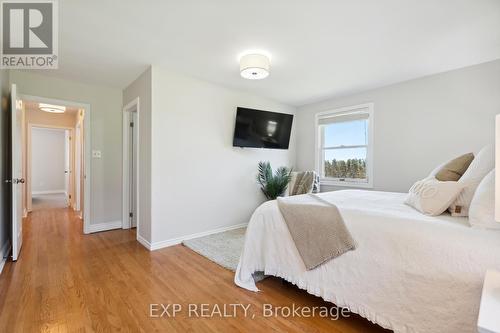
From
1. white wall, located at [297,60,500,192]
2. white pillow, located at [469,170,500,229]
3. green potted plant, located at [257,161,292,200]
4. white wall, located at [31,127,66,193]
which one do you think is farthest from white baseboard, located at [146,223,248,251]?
white wall, located at [31,127,66,193]

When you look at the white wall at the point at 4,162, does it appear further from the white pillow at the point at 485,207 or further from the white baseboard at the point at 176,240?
the white pillow at the point at 485,207

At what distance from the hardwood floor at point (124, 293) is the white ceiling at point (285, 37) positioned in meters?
2.32

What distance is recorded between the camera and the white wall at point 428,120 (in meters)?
2.80

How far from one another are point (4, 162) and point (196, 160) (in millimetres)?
2240

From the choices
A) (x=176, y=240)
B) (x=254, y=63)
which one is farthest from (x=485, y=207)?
(x=176, y=240)

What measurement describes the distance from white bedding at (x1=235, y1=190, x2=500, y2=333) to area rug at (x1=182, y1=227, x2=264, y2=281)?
87 centimetres

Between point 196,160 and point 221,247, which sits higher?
point 196,160

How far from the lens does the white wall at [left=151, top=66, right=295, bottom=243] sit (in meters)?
3.03

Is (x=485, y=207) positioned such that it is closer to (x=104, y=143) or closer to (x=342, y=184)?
(x=342, y=184)

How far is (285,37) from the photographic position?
2.29 m

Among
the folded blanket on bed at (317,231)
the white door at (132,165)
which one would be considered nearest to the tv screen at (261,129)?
the white door at (132,165)

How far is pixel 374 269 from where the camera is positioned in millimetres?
1458

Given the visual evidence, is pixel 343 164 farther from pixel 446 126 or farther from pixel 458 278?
pixel 458 278

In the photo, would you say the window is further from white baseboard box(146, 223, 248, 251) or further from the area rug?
white baseboard box(146, 223, 248, 251)
